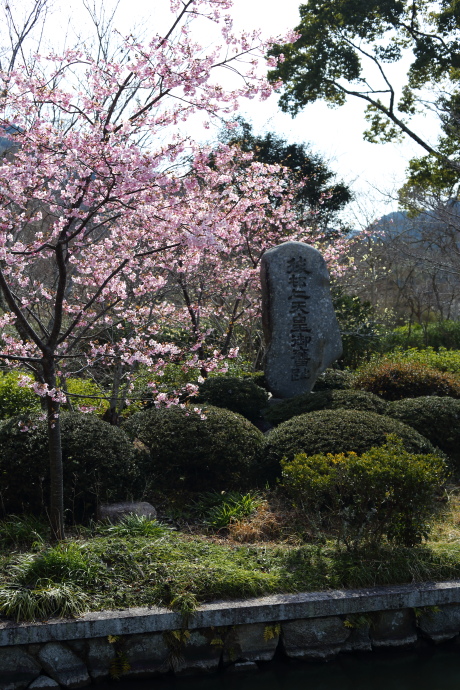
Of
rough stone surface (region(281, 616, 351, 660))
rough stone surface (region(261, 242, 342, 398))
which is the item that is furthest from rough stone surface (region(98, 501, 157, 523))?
rough stone surface (region(261, 242, 342, 398))

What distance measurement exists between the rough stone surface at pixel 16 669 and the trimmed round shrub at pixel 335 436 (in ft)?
8.18

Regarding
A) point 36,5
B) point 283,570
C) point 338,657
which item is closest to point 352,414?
point 283,570

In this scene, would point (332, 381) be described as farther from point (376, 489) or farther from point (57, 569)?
point (57, 569)

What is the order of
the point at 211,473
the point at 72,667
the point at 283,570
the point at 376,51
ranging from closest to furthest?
the point at 72,667
the point at 283,570
the point at 211,473
the point at 376,51

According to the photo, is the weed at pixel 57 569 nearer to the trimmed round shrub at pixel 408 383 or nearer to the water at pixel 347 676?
the water at pixel 347 676

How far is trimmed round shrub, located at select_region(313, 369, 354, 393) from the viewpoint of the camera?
28.5 ft

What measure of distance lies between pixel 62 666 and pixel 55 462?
125 cm

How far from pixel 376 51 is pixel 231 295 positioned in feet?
27.3

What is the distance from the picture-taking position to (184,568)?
4023 mm

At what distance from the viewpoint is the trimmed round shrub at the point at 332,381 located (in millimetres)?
8672

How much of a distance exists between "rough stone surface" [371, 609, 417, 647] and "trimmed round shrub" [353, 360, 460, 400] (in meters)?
4.16

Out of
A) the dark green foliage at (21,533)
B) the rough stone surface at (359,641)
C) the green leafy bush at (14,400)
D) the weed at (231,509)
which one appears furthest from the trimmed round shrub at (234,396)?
the rough stone surface at (359,641)

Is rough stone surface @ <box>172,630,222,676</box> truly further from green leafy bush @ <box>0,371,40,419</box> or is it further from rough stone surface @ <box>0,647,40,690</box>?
green leafy bush @ <box>0,371,40,419</box>

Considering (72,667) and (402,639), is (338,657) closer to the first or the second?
(402,639)
